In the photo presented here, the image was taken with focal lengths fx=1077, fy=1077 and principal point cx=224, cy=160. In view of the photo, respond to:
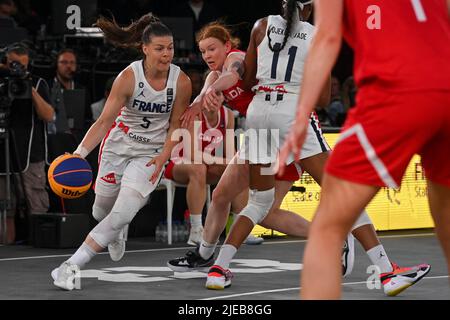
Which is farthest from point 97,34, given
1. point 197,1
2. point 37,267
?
point 37,267

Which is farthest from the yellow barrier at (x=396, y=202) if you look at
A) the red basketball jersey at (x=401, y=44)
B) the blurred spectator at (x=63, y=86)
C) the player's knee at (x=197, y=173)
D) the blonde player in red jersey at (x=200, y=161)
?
the red basketball jersey at (x=401, y=44)

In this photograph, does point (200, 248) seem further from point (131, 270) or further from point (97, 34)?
point (97, 34)

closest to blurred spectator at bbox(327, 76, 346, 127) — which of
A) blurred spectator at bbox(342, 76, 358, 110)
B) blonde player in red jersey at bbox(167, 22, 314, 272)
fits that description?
blurred spectator at bbox(342, 76, 358, 110)

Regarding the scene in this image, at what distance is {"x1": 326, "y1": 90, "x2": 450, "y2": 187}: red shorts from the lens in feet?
13.1

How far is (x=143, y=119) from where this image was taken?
7.72 meters

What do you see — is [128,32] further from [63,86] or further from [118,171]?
[63,86]

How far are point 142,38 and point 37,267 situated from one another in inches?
87.7

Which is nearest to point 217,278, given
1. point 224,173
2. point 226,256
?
point 226,256

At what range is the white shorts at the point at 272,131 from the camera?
7223 millimetres

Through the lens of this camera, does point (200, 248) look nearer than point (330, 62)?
No

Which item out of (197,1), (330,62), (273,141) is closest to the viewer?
(330,62)

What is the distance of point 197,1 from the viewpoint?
14.7m
